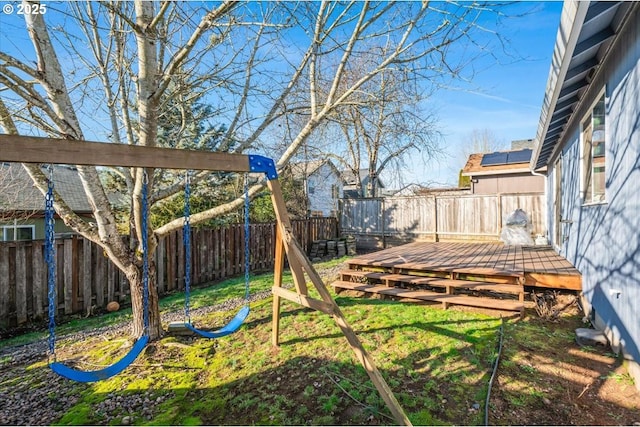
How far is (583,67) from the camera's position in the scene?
3607mm

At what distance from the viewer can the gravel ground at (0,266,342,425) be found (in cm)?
256

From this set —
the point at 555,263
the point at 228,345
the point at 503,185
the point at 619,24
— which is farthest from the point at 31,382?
the point at 503,185

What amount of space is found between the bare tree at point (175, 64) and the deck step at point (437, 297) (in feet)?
8.51

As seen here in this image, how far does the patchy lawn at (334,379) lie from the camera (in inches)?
93.5

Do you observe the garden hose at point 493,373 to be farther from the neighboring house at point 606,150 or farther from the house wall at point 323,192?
the house wall at point 323,192

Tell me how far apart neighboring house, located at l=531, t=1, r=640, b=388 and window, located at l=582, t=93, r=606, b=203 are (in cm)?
1

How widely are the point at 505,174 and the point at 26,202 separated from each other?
51.3 feet

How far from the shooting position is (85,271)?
17.9 feet

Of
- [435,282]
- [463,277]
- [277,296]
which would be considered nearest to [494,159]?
[463,277]

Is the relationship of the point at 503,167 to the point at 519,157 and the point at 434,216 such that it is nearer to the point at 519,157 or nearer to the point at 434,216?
the point at 519,157

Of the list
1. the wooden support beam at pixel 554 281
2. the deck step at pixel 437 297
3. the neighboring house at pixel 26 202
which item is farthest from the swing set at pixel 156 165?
the neighboring house at pixel 26 202

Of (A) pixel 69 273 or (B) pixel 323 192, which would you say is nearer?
(A) pixel 69 273

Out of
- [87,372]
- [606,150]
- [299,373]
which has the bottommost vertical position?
[299,373]

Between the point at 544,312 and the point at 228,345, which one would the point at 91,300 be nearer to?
the point at 228,345
